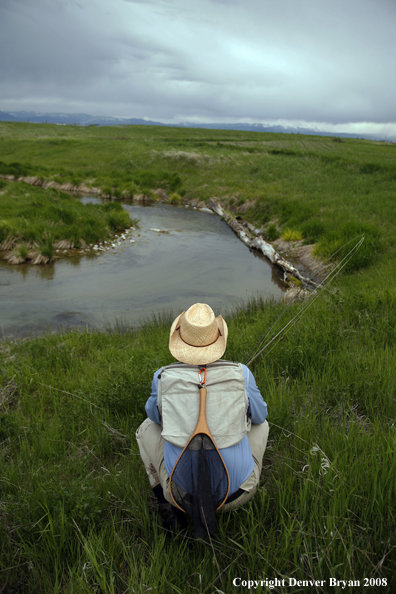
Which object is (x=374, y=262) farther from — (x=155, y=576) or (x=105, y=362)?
(x=155, y=576)

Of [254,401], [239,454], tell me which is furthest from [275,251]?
[239,454]

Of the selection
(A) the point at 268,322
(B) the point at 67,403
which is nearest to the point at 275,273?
(A) the point at 268,322

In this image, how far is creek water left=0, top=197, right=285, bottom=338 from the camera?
28.1 ft

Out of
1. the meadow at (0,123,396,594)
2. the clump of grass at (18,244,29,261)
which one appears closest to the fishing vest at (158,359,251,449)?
the meadow at (0,123,396,594)

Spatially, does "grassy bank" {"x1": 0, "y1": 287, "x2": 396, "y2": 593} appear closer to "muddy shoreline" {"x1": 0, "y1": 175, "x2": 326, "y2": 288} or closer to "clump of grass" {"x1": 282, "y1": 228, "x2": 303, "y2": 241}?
"muddy shoreline" {"x1": 0, "y1": 175, "x2": 326, "y2": 288}

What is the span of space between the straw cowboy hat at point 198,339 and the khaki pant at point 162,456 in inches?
25.6

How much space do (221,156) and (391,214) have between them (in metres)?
23.6

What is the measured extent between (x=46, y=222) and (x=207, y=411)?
14.0 meters

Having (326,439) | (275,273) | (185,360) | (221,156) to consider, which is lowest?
(275,273)

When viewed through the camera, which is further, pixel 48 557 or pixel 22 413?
pixel 22 413

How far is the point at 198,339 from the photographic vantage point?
239cm

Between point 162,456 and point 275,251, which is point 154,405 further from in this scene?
point 275,251

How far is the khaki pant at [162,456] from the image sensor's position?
2234 millimetres

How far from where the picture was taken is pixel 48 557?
83.8 inches
